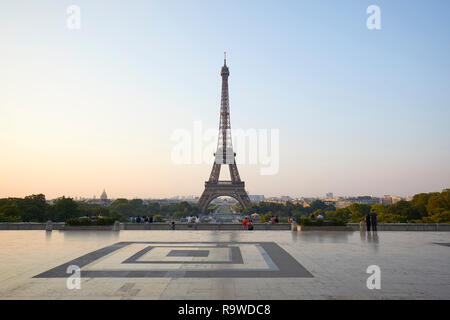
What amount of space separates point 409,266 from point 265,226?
16635 millimetres

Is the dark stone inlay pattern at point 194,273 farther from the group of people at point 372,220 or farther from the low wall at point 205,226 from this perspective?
the low wall at point 205,226

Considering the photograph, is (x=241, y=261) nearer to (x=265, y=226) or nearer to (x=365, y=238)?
(x=365, y=238)

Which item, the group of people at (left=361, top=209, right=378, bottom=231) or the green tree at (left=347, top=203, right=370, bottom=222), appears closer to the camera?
the group of people at (left=361, top=209, right=378, bottom=231)

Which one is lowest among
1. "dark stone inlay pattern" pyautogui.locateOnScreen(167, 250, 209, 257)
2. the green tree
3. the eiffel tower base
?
the green tree

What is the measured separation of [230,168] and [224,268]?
71.8 m

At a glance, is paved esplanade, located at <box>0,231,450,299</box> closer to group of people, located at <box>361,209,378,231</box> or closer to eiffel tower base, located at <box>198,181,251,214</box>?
group of people, located at <box>361,209,378,231</box>

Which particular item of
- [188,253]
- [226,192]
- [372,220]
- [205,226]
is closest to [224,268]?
[188,253]

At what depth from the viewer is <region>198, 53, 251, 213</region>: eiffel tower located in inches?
3162

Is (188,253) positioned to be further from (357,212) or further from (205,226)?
(357,212)

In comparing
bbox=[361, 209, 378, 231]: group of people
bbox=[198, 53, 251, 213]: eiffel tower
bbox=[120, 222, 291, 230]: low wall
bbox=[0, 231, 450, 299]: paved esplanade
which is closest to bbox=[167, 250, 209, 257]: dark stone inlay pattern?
bbox=[0, 231, 450, 299]: paved esplanade

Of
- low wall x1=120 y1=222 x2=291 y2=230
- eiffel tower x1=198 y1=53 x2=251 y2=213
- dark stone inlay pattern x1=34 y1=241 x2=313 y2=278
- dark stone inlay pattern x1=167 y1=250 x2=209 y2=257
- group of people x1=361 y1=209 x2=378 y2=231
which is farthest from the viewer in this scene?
eiffel tower x1=198 y1=53 x2=251 y2=213

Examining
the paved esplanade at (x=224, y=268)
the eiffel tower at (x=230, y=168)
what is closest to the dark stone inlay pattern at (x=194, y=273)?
the paved esplanade at (x=224, y=268)

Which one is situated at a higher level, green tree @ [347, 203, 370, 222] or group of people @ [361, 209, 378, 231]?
group of people @ [361, 209, 378, 231]
